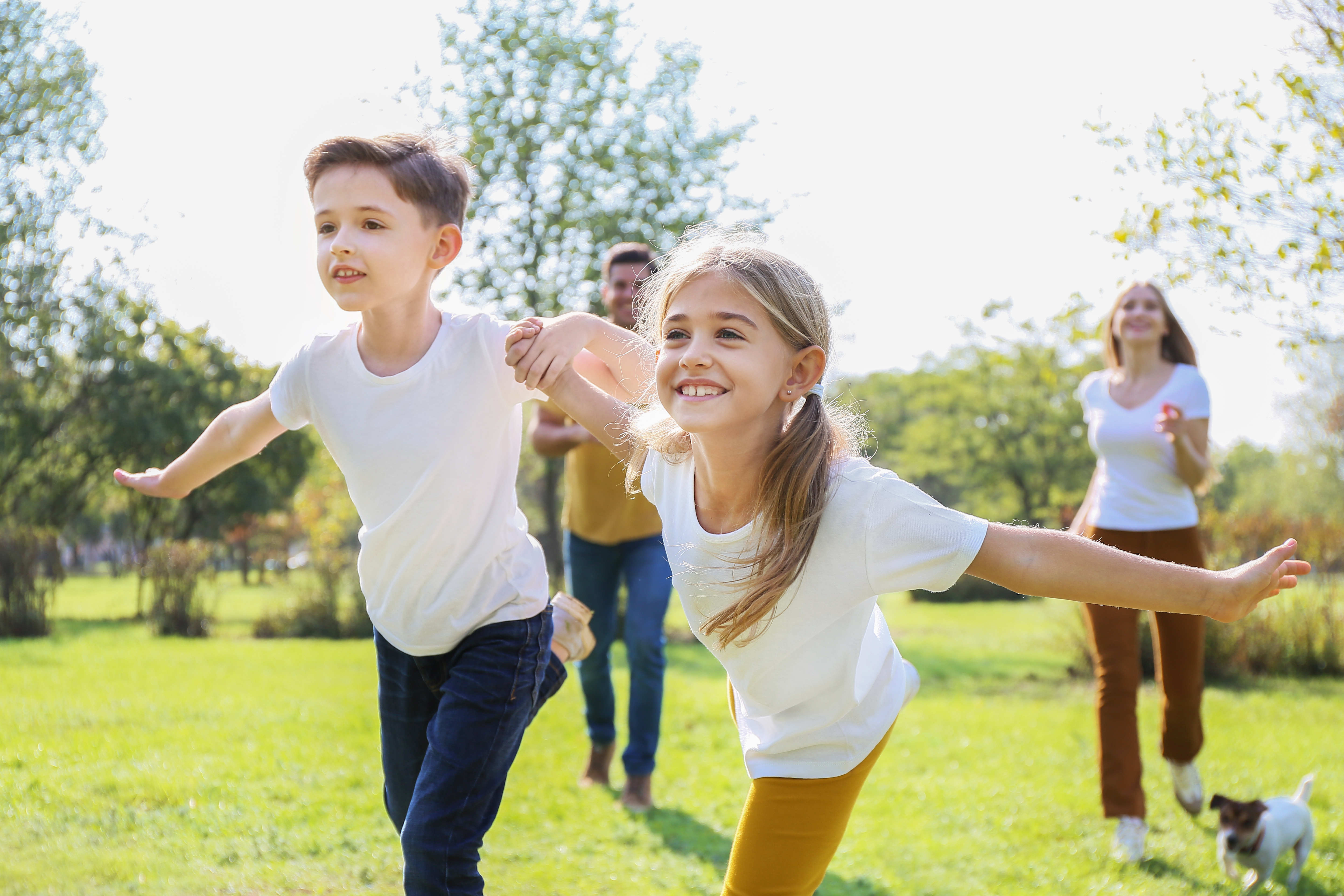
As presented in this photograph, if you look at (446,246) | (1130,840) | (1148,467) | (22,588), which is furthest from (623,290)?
(22,588)

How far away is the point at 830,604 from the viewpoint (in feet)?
7.42

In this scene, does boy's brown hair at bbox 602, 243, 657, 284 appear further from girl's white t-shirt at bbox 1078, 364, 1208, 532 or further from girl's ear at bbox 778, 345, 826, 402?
girl's ear at bbox 778, 345, 826, 402

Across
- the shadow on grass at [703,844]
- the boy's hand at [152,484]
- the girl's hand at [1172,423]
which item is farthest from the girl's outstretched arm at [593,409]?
the girl's hand at [1172,423]

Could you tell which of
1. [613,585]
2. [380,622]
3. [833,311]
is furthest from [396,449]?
[613,585]

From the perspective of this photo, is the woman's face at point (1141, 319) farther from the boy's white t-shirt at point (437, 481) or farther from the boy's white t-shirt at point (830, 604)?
the boy's white t-shirt at point (437, 481)

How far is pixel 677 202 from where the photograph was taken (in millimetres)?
16750

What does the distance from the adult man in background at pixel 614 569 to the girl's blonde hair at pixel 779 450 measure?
2387 mm

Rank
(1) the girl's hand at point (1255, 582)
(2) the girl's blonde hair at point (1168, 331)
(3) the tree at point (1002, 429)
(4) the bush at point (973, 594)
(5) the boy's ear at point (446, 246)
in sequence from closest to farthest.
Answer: (1) the girl's hand at point (1255, 582), (5) the boy's ear at point (446, 246), (2) the girl's blonde hair at point (1168, 331), (4) the bush at point (973, 594), (3) the tree at point (1002, 429)

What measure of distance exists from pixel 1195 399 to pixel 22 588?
1168 centimetres

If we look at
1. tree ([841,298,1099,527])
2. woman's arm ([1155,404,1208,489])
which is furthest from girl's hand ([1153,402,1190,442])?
tree ([841,298,1099,527])

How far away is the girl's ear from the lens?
2.35 meters

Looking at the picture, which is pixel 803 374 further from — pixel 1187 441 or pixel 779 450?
pixel 1187 441

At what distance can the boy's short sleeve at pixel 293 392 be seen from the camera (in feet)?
9.43

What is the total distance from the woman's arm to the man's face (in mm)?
2396
